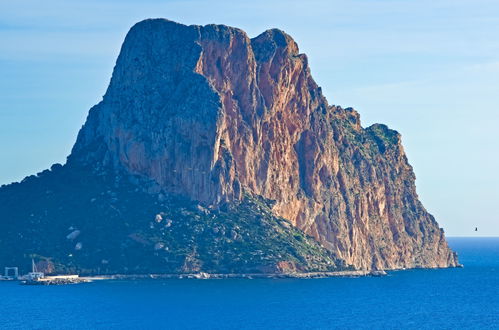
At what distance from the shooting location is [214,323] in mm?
155000

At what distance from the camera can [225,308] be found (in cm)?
16962

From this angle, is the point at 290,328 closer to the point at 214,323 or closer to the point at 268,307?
the point at 214,323

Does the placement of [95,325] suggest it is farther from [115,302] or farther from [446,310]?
[446,310]

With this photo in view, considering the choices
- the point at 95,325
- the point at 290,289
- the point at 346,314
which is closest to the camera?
the point at 95,325

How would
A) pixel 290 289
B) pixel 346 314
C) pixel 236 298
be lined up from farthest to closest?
pixel 290 289
pixel 236 298
pixel 346 314

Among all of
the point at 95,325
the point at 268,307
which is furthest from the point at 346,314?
the point at 95,325

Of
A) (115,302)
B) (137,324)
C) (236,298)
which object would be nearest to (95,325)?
(137,324)

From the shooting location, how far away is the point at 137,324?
15275cm

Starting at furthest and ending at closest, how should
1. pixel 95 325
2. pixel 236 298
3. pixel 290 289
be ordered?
1. pixel 290 289
2. pixel 236 298
3. pixel 95 325

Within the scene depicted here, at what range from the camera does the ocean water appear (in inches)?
6122

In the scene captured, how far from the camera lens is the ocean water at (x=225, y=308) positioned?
15550cm

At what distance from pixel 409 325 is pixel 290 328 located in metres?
15.1

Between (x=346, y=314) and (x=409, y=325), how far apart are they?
1291 cm

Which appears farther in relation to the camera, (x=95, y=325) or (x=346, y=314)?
(x=346, y=314)
